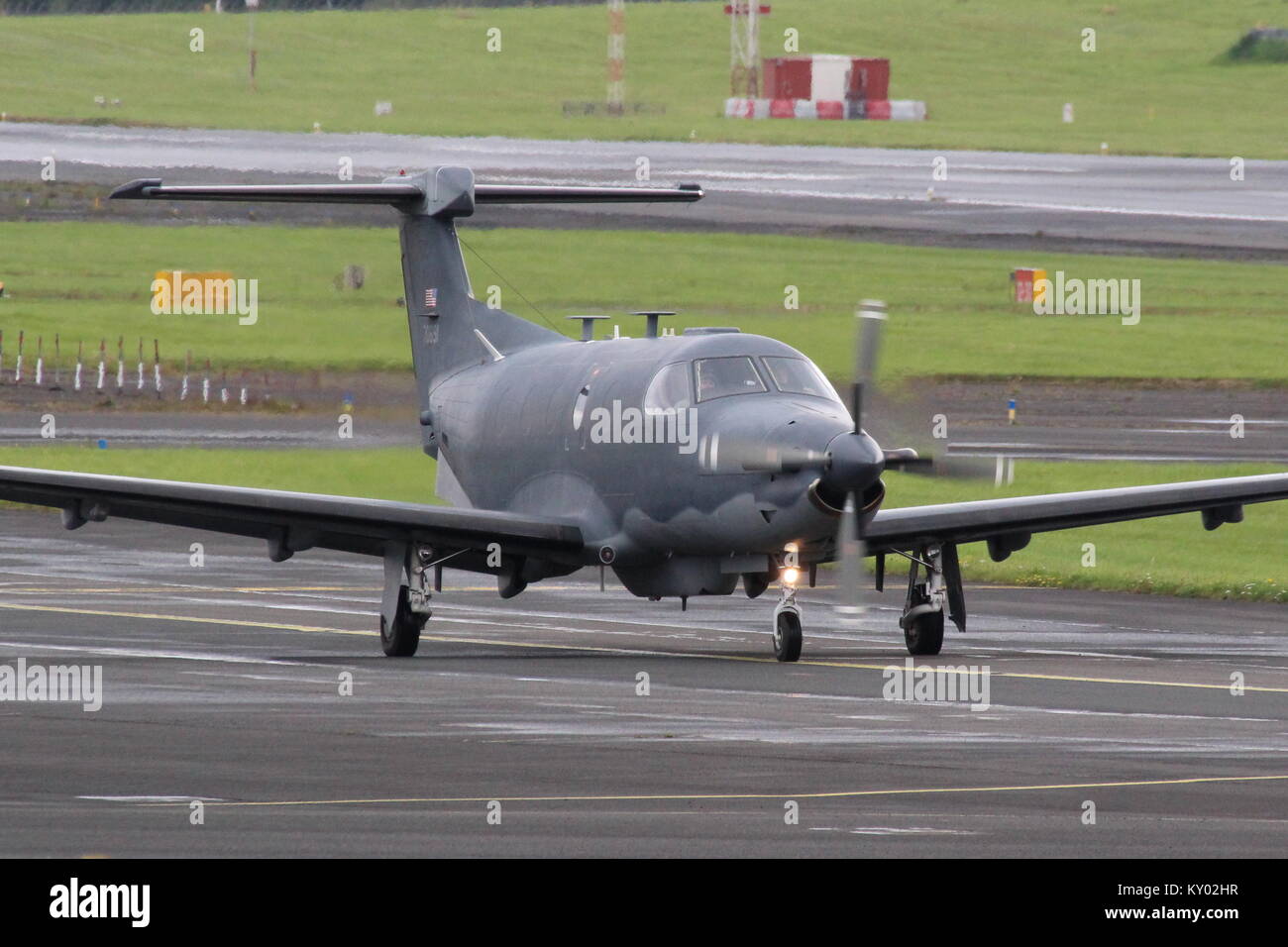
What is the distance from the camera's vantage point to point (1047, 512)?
76.8ft

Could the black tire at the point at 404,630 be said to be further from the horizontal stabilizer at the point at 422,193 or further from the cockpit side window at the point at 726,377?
the horizontal stabilizer at the point at 422,193

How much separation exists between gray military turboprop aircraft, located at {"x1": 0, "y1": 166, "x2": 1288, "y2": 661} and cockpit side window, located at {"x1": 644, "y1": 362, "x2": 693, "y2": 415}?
0.02m

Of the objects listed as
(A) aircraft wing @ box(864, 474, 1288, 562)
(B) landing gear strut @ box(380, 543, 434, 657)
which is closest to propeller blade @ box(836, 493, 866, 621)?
(A) aircraft wing @ box(864, 474, 1288, 562)

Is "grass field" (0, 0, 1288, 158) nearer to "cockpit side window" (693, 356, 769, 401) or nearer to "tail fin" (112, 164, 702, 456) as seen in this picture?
"tail fin" (112, 164, 702, 456)

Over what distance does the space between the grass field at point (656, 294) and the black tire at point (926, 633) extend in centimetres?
2560

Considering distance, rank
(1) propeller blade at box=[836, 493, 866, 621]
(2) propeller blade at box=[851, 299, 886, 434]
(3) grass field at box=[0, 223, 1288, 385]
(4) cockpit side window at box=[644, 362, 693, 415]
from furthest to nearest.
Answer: (3) grass field at box=[0, 223, 1288, 385], (4) cockpit side window at box=[644, 362, 693, 415], (2) propeller blade at box=[851, 299, 886, 434], (1) propeller blade at box=[836, 493, 866, 621]

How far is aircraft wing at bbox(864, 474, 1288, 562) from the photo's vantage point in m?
22.8

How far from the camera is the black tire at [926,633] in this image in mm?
22953

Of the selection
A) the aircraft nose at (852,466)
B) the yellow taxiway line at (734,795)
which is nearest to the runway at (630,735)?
the yellow taxiway line at (734,795)

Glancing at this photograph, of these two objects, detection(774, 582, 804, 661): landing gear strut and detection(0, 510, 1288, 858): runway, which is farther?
detection(774, 582, 804, 661): landing gear strut

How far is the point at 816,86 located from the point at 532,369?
100961 millimetres

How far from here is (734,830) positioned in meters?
12.8

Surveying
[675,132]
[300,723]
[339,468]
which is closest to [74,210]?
[675,132]

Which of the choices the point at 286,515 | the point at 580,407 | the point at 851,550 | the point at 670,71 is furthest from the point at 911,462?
the point at 670,71
